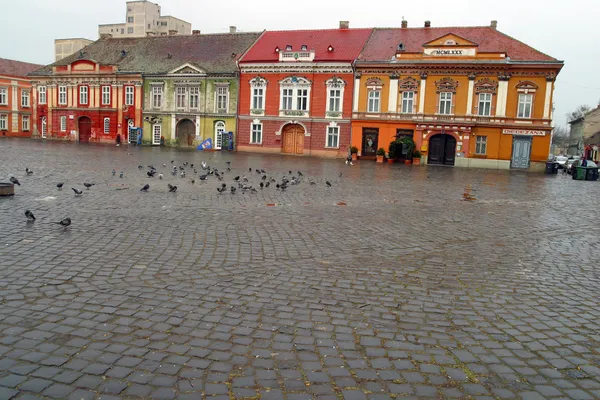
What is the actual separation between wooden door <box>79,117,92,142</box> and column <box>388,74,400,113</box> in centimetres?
3293

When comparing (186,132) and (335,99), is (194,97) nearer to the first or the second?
(186,132)

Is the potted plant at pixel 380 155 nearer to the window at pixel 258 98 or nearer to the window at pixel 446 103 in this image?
the window at pixel 446 103

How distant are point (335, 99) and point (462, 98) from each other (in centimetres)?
1092

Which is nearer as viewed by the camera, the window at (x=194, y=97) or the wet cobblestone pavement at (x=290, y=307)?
the wet cobblestone pavement at (x=290, y=307)

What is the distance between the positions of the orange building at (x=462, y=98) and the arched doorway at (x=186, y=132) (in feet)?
57.4

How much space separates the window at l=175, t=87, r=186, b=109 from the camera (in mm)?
48938

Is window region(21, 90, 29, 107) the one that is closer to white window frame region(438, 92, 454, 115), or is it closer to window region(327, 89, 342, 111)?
window region(327, 89, 342, 111)

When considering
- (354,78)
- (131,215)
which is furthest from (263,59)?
(131,215)

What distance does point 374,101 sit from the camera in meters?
42.0

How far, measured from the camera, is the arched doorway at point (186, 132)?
163 feet

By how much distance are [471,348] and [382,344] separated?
0.86 meters

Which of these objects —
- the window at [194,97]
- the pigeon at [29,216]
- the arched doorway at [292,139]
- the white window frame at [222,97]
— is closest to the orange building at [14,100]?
the window at [194,97]

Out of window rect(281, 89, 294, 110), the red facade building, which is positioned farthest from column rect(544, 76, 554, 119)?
window rect(281, 89, 294, 110)

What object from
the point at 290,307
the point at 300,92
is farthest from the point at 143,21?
the point at 290,307
